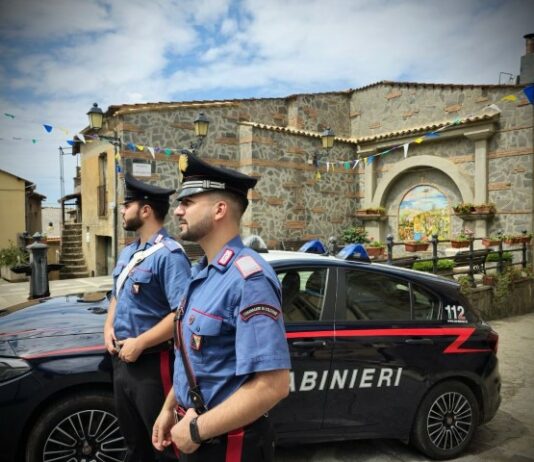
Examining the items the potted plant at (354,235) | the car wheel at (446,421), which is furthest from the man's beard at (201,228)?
the potted plant at (354,235)

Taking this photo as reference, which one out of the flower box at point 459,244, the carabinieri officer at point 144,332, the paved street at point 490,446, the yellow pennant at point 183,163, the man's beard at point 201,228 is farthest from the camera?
the flower box at point 459,244

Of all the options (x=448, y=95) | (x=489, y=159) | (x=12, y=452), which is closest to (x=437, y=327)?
(x=12, y=452)

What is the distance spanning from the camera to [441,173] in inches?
535

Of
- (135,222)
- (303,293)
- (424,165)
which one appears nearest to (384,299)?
(303,293)

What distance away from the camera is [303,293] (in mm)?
3217

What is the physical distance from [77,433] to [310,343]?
1.64 m

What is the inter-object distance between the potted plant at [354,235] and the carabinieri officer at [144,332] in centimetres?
1232

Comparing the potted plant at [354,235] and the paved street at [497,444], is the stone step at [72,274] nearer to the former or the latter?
the potted plant at [354,235]

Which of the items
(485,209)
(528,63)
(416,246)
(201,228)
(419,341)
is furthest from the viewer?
(528,63)

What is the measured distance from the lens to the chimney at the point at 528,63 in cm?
1257

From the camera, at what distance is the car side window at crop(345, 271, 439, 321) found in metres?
3.26

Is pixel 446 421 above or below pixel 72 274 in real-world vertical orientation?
above

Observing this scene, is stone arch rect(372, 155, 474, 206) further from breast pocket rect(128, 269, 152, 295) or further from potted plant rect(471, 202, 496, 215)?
breast pocket rect(128, 269, 152, 295)

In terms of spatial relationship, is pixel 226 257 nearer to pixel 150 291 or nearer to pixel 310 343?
pixel 150 291
